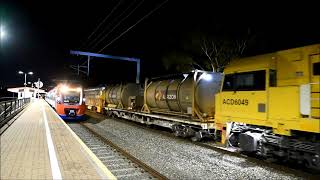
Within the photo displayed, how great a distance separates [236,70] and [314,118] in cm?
369

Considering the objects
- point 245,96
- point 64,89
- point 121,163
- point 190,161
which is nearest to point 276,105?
point 245,96

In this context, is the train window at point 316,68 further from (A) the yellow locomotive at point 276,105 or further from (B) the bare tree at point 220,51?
(B) the bare tree at point 220,51

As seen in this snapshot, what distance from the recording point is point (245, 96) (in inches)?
417

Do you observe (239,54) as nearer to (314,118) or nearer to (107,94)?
(107,94)

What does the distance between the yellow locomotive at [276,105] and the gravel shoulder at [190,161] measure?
2.47 feet

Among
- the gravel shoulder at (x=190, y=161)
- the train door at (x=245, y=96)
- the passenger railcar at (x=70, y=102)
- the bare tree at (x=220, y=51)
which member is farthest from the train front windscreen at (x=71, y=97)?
the bare tree at (x=220, y=51)

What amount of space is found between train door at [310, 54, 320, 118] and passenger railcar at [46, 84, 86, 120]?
1776cm

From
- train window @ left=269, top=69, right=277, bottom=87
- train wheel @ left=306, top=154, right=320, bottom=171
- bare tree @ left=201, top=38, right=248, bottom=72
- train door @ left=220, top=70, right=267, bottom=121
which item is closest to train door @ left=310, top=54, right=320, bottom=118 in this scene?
train wheel @ left=306, top=154, right=320, bottom=171

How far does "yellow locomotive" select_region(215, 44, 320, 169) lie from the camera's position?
27.4 feet

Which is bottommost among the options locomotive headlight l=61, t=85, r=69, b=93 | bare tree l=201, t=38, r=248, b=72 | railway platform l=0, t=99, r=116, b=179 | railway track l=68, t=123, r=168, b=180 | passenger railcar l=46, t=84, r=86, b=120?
railway track l=68, t=123, r=168, b=180

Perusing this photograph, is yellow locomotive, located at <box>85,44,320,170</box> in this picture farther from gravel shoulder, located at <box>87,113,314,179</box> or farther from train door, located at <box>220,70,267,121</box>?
gravel shoulder, located at <box>87,113,314,179</box>

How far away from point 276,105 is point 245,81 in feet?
5.71

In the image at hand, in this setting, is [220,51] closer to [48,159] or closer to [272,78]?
[272,78]

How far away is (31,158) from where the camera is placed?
831cm
